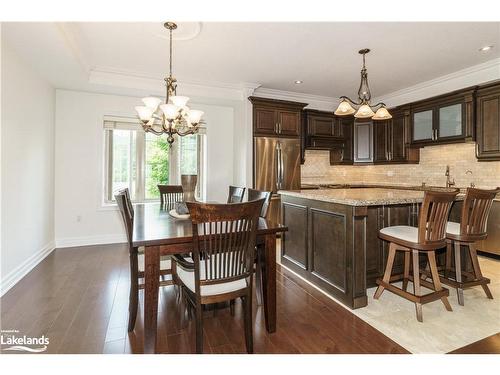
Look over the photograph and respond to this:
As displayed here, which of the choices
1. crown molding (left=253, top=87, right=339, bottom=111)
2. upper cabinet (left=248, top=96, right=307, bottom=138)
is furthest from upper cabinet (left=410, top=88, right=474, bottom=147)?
upper cabinet (left=248, top=96, right=307, bottom=138)

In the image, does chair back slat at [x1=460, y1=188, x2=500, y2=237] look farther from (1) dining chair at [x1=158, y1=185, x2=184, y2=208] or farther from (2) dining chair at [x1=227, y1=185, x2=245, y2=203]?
(1) dining chair at [x1=158, y1=185, x2=184, y2=208]

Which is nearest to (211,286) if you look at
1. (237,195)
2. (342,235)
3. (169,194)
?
(342,235)

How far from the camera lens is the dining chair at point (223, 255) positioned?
1508 millimetres

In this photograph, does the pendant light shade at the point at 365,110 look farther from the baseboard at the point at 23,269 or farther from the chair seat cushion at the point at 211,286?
the baseboard at the point at 23,269

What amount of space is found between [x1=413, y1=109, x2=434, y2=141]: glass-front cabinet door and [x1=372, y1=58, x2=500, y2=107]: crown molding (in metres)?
0.38

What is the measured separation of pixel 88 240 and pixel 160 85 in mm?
2810

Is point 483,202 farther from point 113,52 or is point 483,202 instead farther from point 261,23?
point 113,52

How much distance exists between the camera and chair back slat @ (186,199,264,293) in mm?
1484

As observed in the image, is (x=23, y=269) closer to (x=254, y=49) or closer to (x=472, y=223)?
(x=254, y=49)

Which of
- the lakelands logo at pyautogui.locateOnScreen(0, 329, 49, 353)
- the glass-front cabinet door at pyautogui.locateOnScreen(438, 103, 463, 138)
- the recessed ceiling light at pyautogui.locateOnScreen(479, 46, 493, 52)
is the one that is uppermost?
the recessed ceiling light at pyautogui.locateOnScreen(479, 46, 493, 52)

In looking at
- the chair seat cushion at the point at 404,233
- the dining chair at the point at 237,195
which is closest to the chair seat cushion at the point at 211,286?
the dining chair at the point at 237,195

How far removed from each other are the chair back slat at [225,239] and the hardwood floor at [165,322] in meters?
0.57

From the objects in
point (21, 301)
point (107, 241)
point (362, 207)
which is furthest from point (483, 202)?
point (107, 241)

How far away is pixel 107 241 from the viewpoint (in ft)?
14.6
